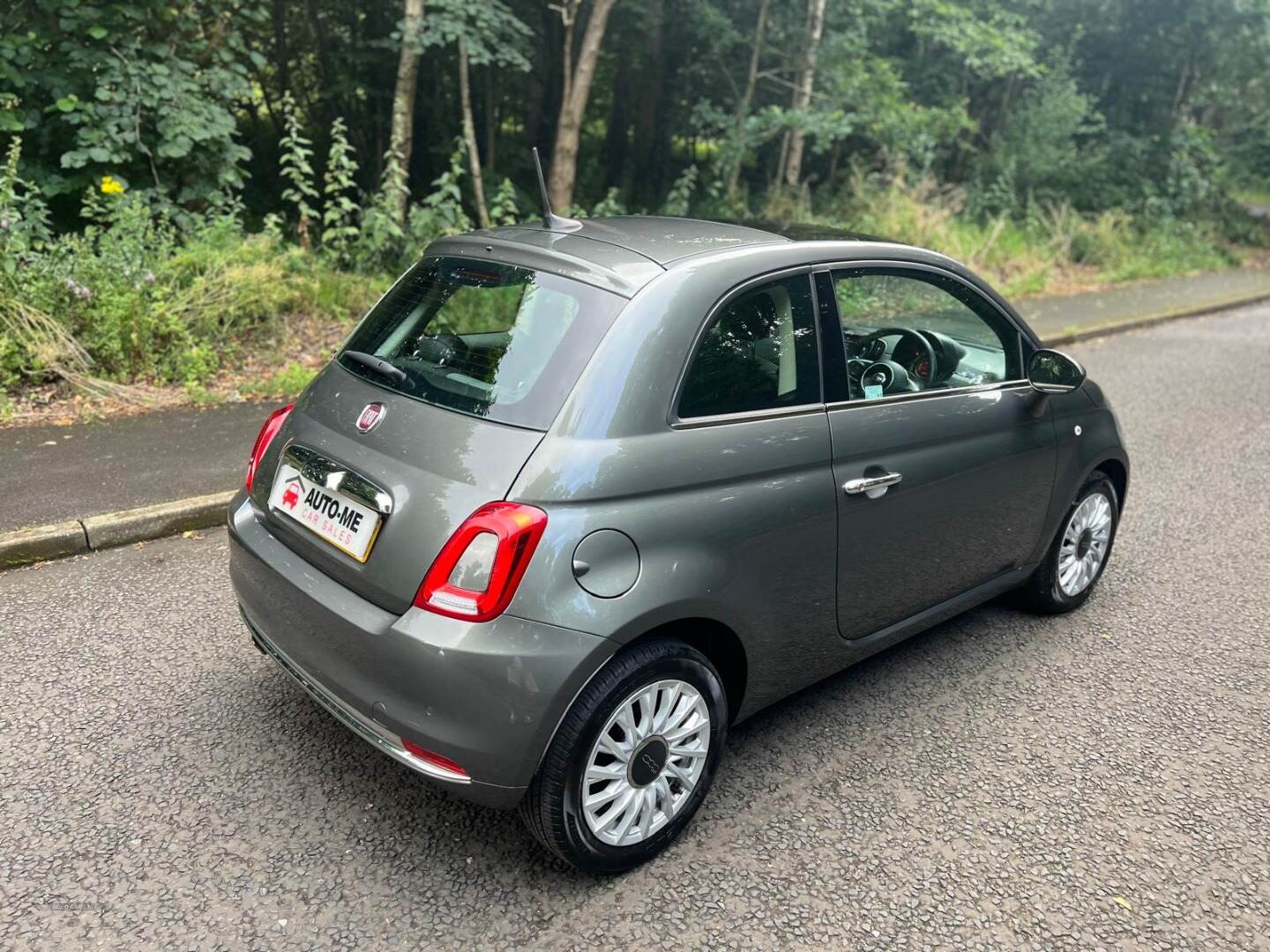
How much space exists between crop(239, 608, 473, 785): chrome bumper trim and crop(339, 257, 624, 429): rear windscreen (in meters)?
0.86

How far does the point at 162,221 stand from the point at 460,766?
642cm

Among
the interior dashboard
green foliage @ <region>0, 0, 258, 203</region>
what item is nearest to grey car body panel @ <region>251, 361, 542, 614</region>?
the interior dashboard

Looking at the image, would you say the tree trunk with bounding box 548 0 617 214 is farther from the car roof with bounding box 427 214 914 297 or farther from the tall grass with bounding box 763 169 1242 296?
the car roof with bounding box 427 214 914 297

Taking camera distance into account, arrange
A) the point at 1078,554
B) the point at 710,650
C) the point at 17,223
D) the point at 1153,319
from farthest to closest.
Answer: the point at 1153,319, the point at 17,223, the point at 1078,554, the point at 710,650

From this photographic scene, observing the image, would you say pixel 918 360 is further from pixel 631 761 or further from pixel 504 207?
pixel 504 207

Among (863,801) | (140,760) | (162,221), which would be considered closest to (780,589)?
(863,801)

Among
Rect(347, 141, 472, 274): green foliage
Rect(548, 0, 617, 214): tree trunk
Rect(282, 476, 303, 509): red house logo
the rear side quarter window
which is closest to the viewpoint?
the rear side quarter window

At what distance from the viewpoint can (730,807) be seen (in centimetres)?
288

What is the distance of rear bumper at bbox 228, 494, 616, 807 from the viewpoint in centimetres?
227

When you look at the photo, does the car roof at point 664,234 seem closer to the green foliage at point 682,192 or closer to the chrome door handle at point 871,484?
the chrome door handle at point 871,484

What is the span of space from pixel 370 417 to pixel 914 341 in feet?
6.99

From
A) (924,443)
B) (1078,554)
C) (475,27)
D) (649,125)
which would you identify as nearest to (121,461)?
(924,443)

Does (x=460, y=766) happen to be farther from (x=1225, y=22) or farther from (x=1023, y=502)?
(x=1225, y=22)

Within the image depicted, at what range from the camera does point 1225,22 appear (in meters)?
17.1
